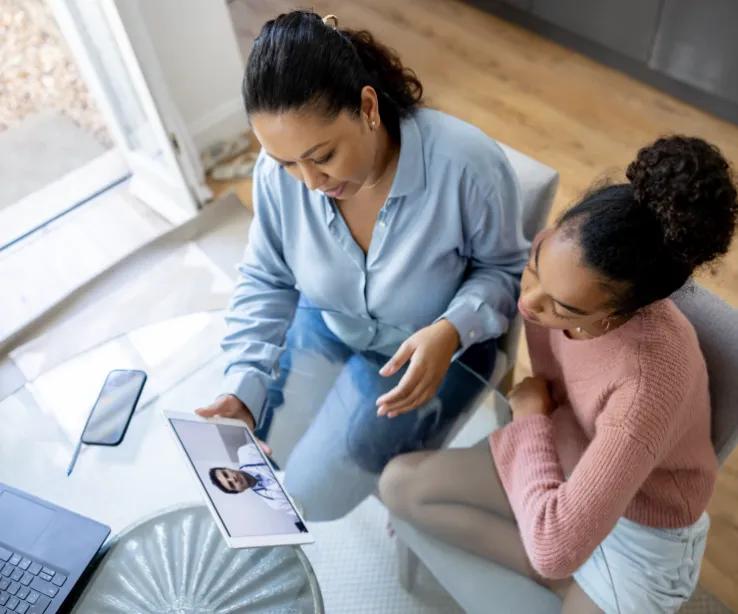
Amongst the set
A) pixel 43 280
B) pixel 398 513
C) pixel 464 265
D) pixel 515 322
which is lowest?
pixel 43 280

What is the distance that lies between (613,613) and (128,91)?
1819 mm

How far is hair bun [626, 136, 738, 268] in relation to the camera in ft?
2.45

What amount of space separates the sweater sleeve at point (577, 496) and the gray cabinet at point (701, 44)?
167cm

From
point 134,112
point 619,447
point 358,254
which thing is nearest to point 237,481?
point 358,254

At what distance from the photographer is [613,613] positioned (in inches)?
35.7

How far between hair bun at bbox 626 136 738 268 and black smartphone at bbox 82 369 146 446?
920 mm

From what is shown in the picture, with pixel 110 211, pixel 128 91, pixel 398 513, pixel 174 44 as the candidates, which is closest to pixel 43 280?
pixel 110 211

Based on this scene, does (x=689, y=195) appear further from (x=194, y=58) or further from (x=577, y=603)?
(x=194, y=58)

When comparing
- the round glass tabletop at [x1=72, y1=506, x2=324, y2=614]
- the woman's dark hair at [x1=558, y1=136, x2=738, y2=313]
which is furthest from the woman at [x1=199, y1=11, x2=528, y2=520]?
the woman's dark hair at [x1=558, y1=136, x2=738, y2=313]

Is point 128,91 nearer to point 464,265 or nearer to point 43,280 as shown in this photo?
point 43,280

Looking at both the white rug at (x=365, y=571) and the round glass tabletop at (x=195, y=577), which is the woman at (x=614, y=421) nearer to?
the white rug at (x=365, y=571)

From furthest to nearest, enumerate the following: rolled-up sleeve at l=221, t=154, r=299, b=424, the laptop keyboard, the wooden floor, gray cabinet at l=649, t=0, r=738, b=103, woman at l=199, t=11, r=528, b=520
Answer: the wooden floor < gray cabinet at l=649, t=0, r=738, b=103 < rolled-up sleeve at l=221, t=154, r=299, b=424 < the laptop keyboard < woman at l=199, t=11, r=528, b=520

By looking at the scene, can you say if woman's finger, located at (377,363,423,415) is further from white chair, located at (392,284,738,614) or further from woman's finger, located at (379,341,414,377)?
white chair, located at (392,284,738,614)

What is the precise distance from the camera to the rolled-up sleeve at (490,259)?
1014mm
